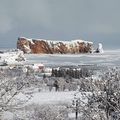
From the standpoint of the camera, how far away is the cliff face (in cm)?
10545

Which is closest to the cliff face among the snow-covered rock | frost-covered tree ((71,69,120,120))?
the snow-covered rock

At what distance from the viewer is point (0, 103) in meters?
15.3

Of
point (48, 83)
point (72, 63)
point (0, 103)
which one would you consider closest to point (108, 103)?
point (0, 103)

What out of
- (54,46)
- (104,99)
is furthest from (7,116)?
(54,46)

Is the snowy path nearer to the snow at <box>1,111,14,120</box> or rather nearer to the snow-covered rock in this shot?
the snow-covered rock

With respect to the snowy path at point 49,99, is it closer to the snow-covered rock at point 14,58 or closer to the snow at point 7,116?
the snow-covered rock at point 14,58

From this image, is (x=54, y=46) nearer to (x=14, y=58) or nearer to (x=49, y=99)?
(x=49, y=99)

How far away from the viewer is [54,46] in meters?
114

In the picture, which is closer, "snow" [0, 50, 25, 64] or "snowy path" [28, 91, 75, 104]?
"snow" [0, 50, 25, 64]

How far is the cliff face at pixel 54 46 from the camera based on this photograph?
346ft

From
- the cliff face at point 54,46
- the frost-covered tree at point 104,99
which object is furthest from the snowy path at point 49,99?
the cliff face at point 54,46

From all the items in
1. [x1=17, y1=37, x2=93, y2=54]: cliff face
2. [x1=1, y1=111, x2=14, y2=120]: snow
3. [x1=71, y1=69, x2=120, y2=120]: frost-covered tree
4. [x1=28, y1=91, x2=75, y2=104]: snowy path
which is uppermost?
[x1=17, y1=37, x2=93, y2=54]: cliff face

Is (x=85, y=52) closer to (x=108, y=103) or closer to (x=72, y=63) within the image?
(x=72, y=63)

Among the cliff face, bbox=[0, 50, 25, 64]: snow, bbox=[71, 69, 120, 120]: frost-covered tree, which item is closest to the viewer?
bbox=[71, 69, 120, 120]: frost-covered tree
